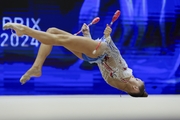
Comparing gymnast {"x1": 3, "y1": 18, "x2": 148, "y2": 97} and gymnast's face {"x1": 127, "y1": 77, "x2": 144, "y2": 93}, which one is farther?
gymnast's face {"x1": 127, "y1": 77, "x2": 144, "y2": 93}

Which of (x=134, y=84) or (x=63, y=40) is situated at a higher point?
(x=63, y=40)

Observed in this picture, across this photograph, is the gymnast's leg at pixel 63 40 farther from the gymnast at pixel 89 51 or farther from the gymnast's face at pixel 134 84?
the gymnast's face at pixel 134 84

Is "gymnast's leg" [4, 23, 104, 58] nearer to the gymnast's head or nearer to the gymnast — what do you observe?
the gymnast

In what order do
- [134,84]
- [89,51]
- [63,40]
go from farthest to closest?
[134,84], [89,51], [63,40]

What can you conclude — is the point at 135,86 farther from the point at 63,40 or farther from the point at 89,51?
the point at 63,40

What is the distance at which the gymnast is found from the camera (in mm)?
2682

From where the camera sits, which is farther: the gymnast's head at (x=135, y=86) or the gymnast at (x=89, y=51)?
the gymnast's head at (x=135, y=86)

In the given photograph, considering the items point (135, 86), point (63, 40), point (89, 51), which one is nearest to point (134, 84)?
point (135, 86)

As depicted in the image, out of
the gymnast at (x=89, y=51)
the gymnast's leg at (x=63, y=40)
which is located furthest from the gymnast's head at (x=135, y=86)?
the gymnast's leg at (x=63, y=40)

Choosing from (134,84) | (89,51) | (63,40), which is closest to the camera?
(63,40)

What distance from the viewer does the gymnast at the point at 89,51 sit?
268cm

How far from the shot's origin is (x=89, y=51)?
291 cm

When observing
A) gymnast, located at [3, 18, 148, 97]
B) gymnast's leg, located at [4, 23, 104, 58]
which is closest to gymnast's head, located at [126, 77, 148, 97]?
gymnast, located at [3, 18, 148, 97]

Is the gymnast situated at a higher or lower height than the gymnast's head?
higher
